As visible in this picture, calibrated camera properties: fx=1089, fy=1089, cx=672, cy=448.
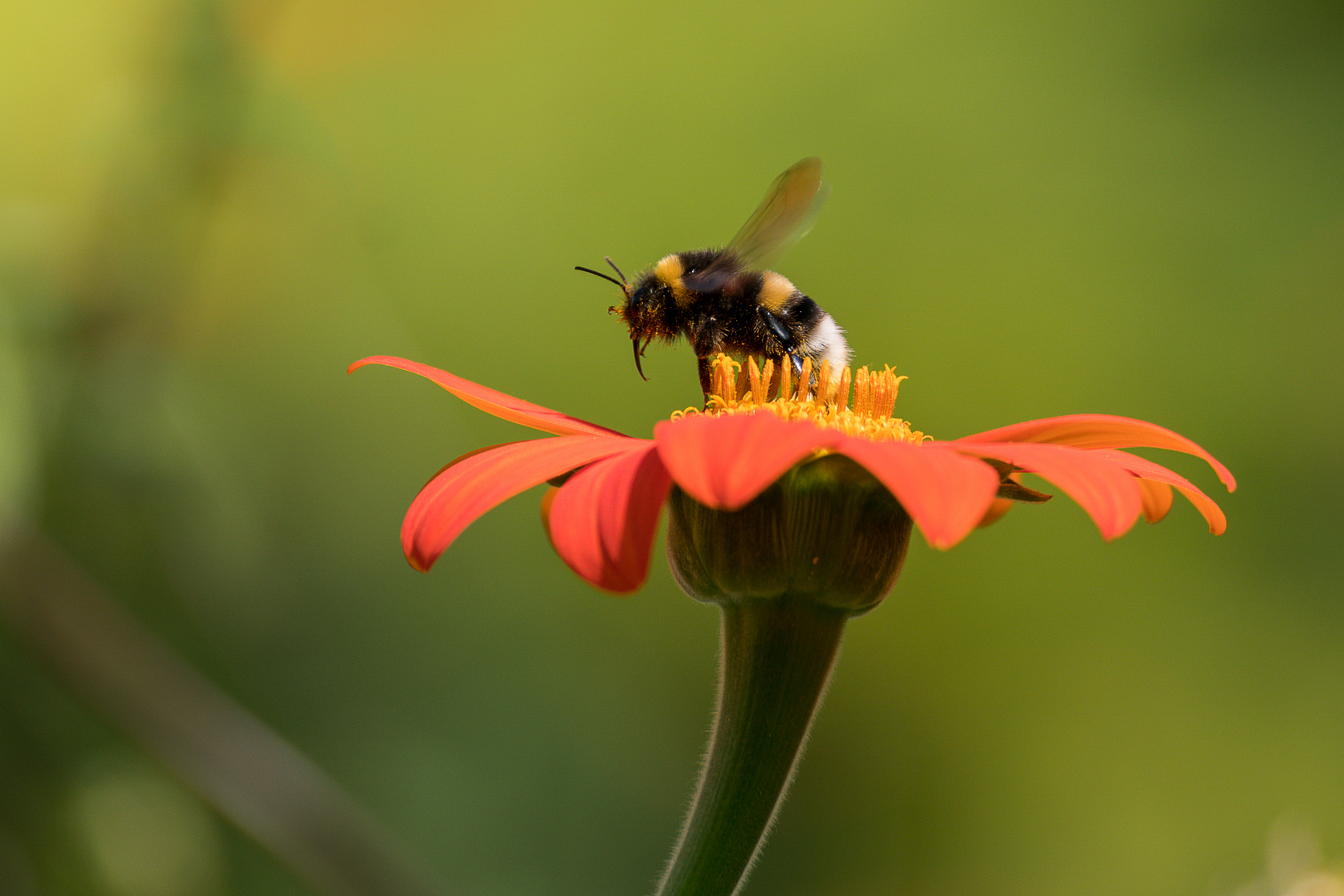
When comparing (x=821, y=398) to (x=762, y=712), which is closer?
(x=762, y=712)

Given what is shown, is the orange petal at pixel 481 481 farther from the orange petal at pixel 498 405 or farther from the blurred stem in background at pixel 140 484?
the blurred stem in background at pixel 140 484

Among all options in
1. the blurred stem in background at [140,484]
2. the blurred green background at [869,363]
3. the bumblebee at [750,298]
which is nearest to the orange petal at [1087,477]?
the bumblebee at [750,298]

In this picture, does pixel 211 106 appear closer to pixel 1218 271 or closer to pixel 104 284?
pixel 104 284

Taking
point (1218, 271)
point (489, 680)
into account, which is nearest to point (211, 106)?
point (489, 680)

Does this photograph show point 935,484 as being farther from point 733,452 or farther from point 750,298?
point 750,298

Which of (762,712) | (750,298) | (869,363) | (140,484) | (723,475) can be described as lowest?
(140,484)

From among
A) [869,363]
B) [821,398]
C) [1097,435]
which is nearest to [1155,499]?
[1097,435]

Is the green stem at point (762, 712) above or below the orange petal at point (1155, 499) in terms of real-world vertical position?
below
